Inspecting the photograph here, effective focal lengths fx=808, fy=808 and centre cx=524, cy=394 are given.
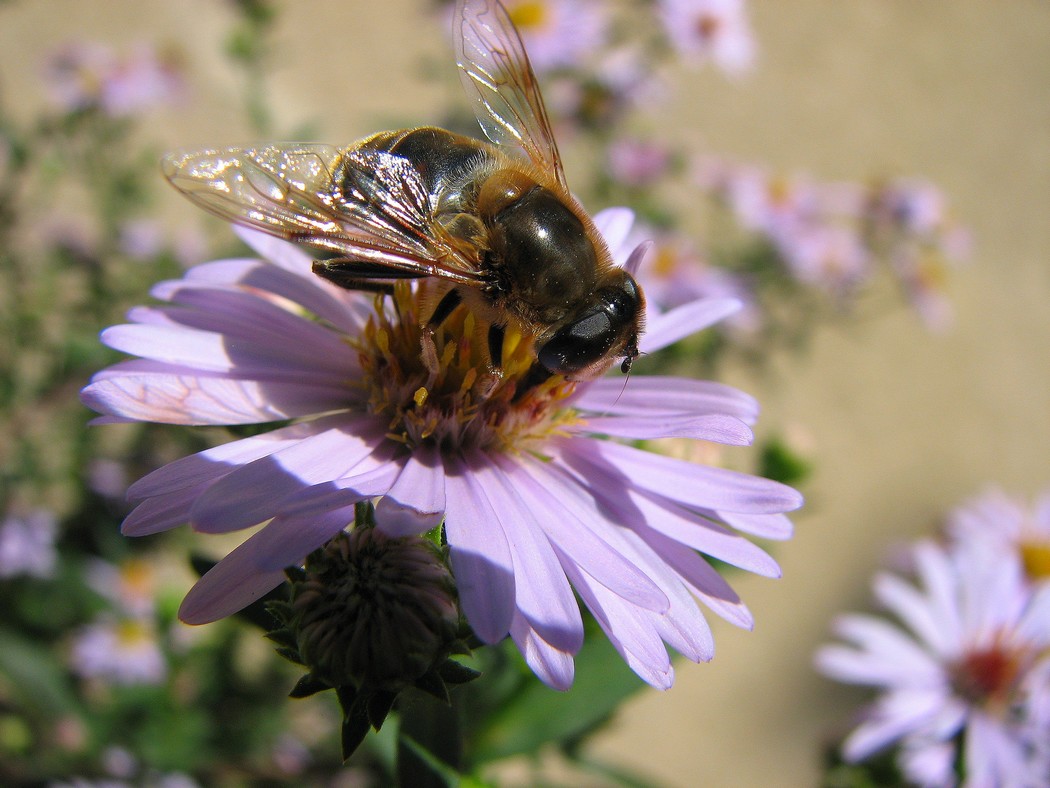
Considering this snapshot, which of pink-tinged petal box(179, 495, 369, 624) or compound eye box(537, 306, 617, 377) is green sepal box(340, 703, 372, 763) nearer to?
pink-tinged petal box(179, 495, 369, 624)

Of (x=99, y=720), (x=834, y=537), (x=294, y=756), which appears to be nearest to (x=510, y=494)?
(x=294, y=756)

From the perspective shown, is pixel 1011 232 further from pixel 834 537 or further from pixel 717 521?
pixel 717 521

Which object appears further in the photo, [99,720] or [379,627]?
[99,720]

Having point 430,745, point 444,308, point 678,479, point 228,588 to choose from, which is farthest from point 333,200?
point 430,745

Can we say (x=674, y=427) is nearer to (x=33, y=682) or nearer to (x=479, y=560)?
(x=479, y=560)

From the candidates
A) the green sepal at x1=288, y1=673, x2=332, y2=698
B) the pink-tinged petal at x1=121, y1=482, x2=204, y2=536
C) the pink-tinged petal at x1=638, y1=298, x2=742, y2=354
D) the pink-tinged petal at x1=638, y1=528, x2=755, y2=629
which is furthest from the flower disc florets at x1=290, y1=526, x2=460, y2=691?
the pink-tinged petal at x1=638, y1=298, x2=742, y2=354
